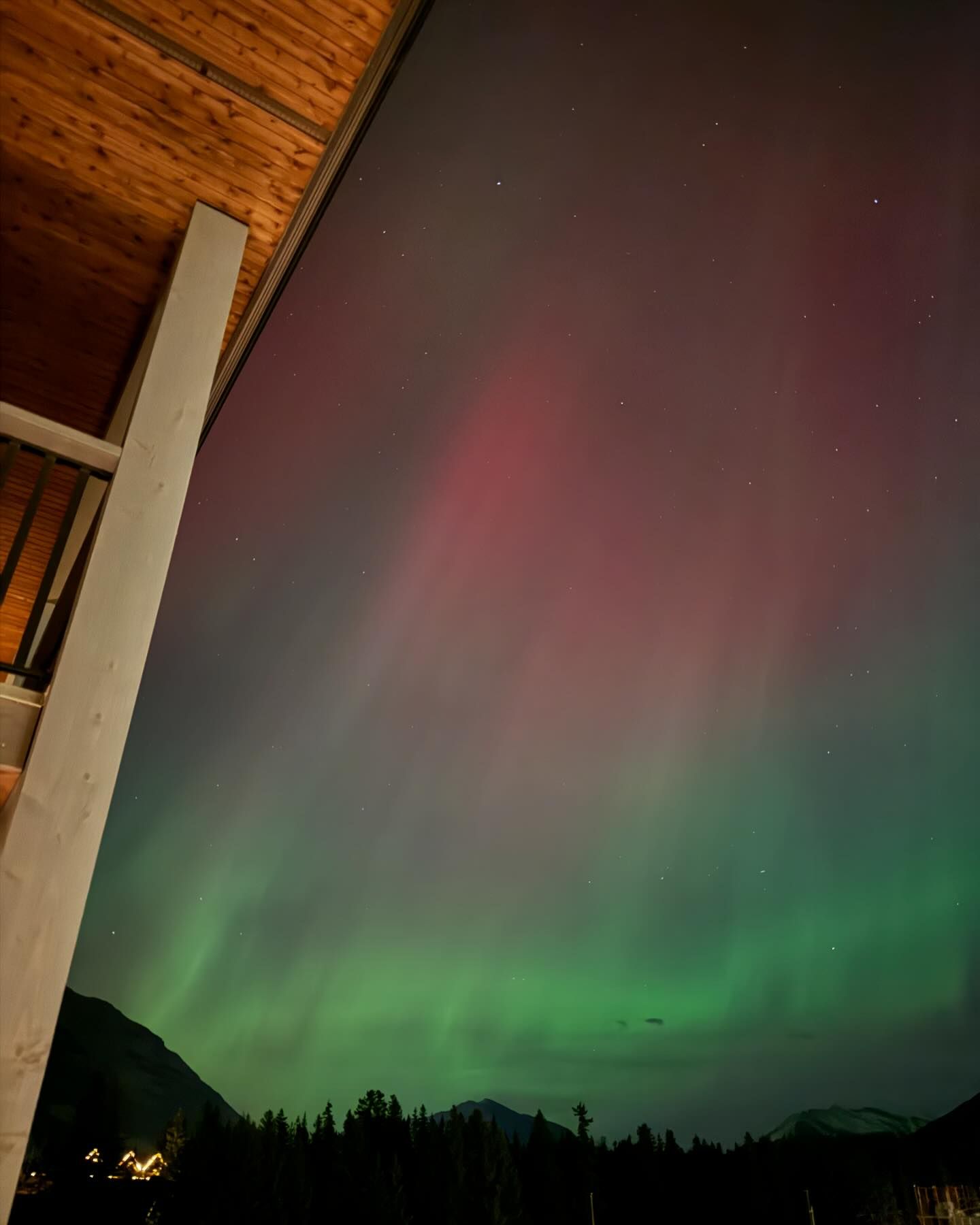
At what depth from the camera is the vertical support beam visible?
2.56 metres

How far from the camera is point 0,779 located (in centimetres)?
297

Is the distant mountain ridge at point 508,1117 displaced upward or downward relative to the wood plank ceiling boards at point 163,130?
upward

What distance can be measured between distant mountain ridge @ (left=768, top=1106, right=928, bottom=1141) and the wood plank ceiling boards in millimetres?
107425

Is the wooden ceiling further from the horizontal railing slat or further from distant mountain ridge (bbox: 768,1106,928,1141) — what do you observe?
distant mountain ridge (bbox: 768,1106,928,1141)

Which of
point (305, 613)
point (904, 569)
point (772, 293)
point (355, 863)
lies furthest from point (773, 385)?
point (355, 863)

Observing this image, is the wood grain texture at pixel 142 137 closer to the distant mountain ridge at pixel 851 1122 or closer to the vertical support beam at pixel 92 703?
the vertical support beam at pixel 92 703

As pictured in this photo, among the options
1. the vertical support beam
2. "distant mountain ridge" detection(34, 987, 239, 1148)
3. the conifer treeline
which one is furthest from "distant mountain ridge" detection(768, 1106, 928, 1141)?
the vertical support beam

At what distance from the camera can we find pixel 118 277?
4742 mm

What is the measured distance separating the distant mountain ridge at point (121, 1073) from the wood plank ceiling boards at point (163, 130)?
3818 inches

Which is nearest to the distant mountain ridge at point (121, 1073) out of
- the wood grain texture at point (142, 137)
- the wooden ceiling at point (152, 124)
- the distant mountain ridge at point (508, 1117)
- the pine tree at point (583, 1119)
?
the pine tree at point (583, 1119)

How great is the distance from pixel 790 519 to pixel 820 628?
7.89 meters

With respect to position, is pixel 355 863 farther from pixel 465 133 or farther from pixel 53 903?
pixel 53 903

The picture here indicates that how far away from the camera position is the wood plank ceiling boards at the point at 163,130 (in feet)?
12.4

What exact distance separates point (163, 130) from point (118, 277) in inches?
37.3
